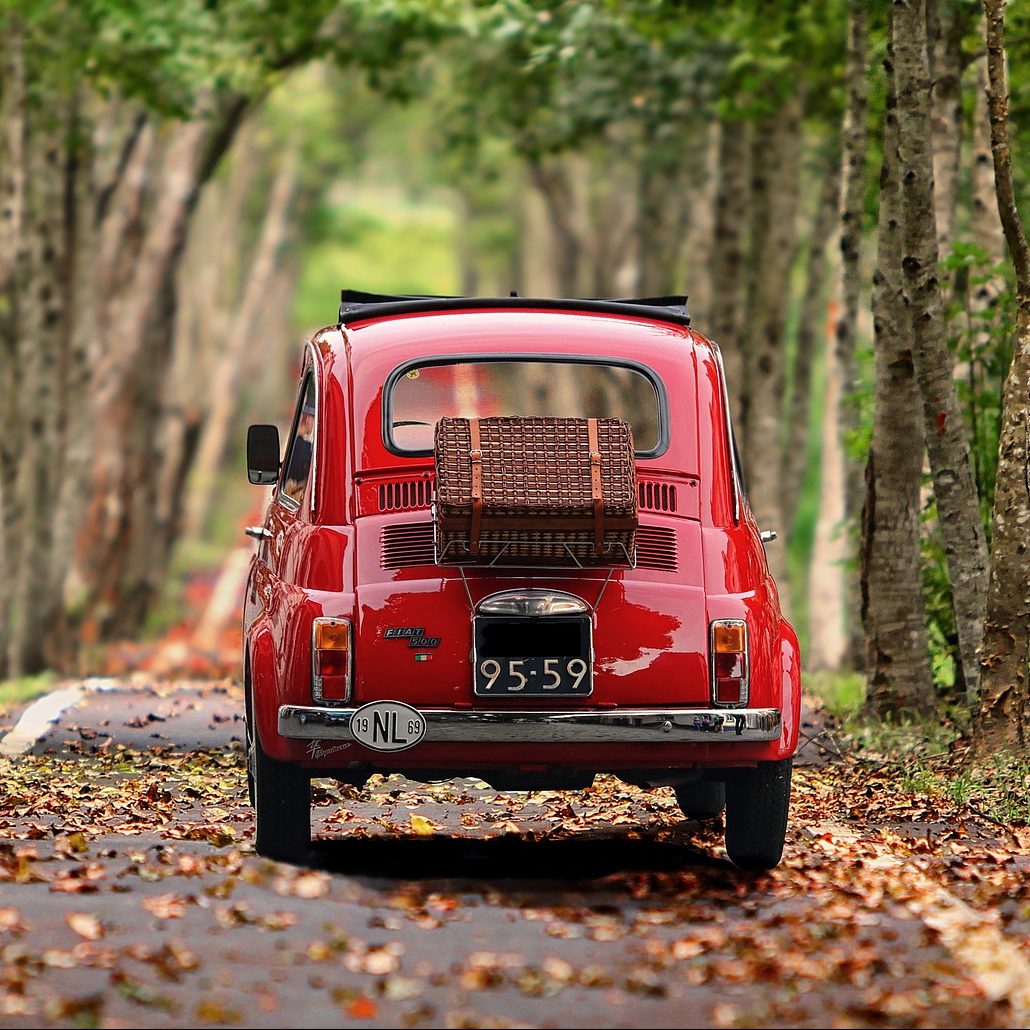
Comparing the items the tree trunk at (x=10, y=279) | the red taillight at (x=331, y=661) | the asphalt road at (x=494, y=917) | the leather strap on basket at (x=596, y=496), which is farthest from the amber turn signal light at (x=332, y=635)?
the tree trunk at (x=10, y=279)

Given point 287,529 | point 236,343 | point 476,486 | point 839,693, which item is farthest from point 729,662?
point 236,343

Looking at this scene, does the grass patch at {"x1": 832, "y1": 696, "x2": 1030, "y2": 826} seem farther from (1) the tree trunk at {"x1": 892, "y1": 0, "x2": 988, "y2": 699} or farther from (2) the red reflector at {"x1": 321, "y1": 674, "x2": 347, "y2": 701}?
(2) the red reflector at {"x1": 321, "y1": 674, "x2": 347, "y2": 701}

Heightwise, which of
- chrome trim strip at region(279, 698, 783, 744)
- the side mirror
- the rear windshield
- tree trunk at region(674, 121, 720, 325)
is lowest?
chrome trim strip at region(279, 698, 783, 744)

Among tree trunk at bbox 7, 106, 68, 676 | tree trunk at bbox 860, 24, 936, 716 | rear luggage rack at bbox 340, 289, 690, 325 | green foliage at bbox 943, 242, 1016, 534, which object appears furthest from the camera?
tree trunk at bbox 7, 106, 68, 676

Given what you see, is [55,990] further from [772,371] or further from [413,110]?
[413,110]

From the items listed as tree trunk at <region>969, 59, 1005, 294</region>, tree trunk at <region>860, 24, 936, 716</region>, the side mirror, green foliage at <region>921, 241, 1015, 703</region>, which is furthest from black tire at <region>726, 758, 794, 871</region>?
tree trunk at <region>969, 59, 1005, 294</region>

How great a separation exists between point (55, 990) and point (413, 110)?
48.3m

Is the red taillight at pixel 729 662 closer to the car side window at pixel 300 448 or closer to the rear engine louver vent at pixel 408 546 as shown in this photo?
the rear engine louver vent at pixel 408 546

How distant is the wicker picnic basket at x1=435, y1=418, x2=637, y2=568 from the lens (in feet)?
27.0

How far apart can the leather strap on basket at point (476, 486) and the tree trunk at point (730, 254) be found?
13524mm

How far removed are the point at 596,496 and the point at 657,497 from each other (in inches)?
31.1

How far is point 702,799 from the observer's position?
10602 millimetres

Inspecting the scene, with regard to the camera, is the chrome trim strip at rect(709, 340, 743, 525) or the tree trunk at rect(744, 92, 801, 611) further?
the tree trunk at rect(744, 92, 801, 611)

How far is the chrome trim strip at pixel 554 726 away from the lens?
834 cm
